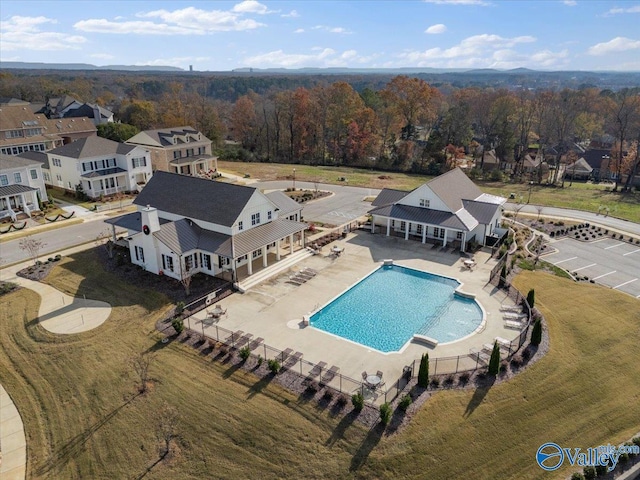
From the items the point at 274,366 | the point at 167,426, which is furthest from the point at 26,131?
the point at 274,366

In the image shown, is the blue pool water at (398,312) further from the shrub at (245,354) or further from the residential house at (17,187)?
the residential house at (17,187)

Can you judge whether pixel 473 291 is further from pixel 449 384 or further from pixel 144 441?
pixel 144 441

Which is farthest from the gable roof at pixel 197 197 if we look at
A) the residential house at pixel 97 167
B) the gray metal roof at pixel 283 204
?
the residential house at pixel 97 167

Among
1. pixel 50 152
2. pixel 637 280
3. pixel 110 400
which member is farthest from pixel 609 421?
pixel 50 152

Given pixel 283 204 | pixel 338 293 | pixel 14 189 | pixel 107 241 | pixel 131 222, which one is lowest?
pixel 338 293

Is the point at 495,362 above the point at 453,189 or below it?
below

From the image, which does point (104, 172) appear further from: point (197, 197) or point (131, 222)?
point (197, 197)
